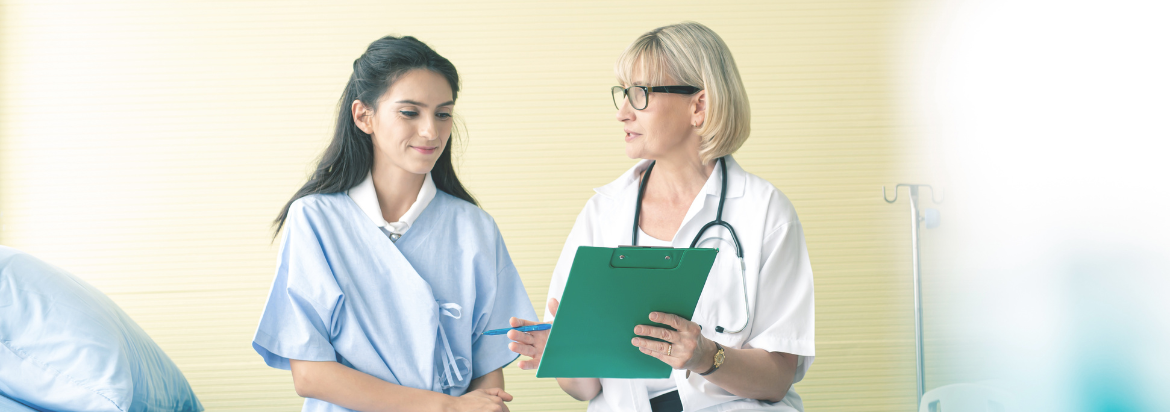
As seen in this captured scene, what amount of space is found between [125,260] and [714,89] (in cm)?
222

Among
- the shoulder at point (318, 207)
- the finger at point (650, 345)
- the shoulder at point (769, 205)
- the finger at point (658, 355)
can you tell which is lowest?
the finger at point (658, 355)

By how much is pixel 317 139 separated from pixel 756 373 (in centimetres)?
187

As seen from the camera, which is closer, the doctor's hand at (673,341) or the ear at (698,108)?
the doctor's hand at (673,341)

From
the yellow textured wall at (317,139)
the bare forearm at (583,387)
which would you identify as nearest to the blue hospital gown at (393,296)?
the bare forearm at (583,387)

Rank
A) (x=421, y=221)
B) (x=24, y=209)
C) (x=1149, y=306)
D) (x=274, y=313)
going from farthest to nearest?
(x=24, y=209)
(x=421, y=221)
(x=274, y=313)
(x=1149, y=306)

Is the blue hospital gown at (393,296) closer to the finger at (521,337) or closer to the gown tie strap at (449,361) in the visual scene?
the gown tie strap at (449,361)

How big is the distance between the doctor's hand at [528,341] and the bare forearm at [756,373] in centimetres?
31

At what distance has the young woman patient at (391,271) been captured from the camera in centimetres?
130

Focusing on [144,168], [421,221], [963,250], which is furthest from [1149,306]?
[144,168]

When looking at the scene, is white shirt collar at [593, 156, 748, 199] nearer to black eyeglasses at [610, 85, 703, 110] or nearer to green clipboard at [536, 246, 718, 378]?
black eyeglasses at [610, 85, 703, 110]

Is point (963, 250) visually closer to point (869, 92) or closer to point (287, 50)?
point (869, 92)

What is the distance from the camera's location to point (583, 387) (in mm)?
1438

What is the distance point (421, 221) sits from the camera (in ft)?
4.91

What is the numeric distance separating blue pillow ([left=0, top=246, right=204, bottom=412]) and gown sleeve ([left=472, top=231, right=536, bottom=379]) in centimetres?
66
